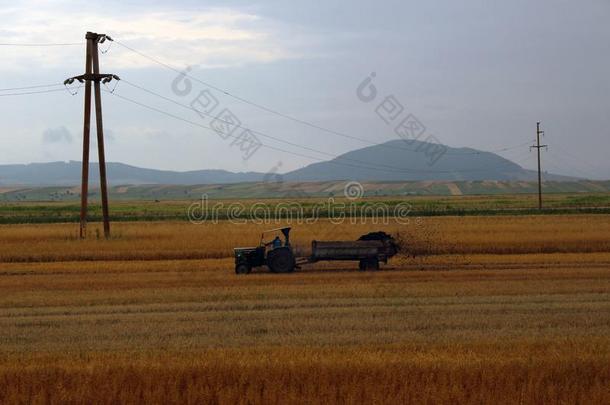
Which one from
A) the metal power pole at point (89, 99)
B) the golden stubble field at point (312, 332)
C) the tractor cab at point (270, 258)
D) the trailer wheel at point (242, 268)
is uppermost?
the metal power pole at point (89, 99)

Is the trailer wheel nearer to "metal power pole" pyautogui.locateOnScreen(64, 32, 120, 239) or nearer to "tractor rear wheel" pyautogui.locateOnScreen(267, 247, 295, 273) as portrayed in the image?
"tractor rear wheel" pyautogui.locateOnScreen(267, 247, 295, 273)

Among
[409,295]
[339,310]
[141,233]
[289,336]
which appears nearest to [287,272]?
[409,295]

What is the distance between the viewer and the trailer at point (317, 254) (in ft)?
86.8

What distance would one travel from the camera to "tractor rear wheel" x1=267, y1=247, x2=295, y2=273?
26438 millimetres

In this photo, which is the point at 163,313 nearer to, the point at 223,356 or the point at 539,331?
the point at 223,356

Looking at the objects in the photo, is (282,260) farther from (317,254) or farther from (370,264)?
(370,264)

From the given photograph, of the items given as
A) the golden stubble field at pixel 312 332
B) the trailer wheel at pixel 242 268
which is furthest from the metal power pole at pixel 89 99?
the trailer wheel at pixel 242 268

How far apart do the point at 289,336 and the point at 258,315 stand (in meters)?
2.61

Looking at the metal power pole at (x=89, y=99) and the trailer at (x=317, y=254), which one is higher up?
the metal power pole at (x=89, y=99)

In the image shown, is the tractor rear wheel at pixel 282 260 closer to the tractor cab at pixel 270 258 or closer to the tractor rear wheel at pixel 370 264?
the tractor cab at pixel 270 258

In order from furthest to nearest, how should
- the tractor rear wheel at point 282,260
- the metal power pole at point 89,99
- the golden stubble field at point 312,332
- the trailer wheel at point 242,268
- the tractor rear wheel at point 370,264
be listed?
the metal power pole at point 89,99 → the tractor rear wheel at point 370,264 → the trailer wheel at point 242,268 → the tractor rear wheel at point 282,260 → the golden stubble field at point 312,332

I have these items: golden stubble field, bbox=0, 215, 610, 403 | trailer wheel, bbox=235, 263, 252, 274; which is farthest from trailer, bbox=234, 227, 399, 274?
golden stubble field, bbox=0, 215, 610, 403

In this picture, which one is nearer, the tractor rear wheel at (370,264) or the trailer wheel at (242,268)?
the trailer wheel at (242,268)

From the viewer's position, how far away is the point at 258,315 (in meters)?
17.3
